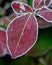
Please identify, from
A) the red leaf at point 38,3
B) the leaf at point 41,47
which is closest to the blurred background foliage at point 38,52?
the leaf at point 41,47

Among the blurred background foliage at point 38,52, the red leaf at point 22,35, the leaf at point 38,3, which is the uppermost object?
the leaf at point 38,3

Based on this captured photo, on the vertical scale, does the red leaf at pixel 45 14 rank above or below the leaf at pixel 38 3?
below

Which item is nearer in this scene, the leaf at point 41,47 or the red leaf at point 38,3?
the red leaf at point 38,3

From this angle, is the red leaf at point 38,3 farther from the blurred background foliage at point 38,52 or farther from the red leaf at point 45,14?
the blurred background foliage at point 38,52

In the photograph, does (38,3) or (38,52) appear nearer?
(38,3)

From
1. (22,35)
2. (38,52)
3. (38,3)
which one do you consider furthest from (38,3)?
(38,52)

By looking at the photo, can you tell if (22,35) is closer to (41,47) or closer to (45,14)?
(45,14)

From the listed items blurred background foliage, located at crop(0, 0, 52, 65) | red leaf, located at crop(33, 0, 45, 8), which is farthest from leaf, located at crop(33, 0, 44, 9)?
blurred background foliage, located at crop(0, 0, 52, 65)

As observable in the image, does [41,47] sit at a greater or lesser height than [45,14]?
lesser

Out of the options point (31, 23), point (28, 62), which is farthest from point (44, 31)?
point (31, 23)

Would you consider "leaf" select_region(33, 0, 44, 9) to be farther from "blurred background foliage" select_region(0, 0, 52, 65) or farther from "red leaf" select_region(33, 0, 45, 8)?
"blurred background foliage" select_region(0, 0, 52, 65)
